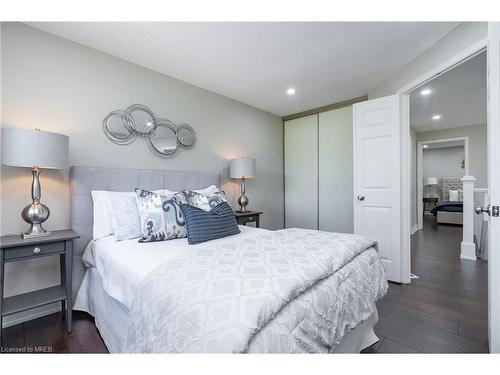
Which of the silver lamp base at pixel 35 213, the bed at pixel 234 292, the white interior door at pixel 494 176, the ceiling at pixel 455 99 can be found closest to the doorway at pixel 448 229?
the ceiling at pixel 455 99

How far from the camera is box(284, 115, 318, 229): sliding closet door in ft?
13.3

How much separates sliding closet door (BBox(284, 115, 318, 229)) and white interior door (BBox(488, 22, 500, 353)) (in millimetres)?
2758

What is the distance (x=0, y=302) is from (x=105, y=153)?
135 centimetres

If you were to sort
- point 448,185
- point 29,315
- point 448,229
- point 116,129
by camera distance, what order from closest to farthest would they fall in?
point 29,315, point 116,129, point 448,229, point 448,185

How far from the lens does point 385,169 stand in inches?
109

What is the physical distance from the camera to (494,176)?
124cm

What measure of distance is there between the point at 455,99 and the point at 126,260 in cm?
524

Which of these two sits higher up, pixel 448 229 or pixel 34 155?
pixel 34 155

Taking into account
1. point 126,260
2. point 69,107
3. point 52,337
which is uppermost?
point 69,107

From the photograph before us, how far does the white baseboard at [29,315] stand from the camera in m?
1.78

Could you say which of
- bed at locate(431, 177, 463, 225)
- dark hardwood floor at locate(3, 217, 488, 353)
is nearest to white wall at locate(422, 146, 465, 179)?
bed at locate(431, 177, 463, 225)

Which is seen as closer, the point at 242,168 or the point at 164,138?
the point at 164,138

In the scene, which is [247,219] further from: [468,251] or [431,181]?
[431,181]

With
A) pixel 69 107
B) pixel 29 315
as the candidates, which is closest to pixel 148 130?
pixel 69 107
